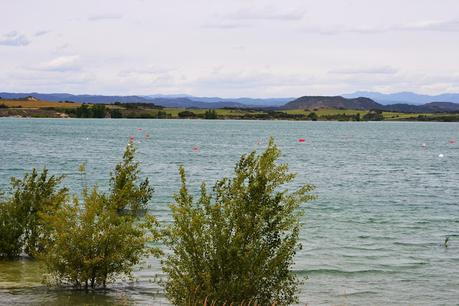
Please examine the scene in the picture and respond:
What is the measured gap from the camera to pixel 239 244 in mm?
17172

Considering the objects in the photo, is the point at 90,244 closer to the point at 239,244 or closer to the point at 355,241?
the point at 239,244

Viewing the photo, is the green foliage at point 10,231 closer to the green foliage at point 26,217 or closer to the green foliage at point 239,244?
the green foliage at point 26,217

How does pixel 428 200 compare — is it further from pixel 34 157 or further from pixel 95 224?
pixel 34 157

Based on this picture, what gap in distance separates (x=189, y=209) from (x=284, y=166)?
2794 millimetres

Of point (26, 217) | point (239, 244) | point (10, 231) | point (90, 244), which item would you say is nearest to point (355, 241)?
point (26, 217)

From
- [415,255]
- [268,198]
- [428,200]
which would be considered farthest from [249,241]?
[428,200]

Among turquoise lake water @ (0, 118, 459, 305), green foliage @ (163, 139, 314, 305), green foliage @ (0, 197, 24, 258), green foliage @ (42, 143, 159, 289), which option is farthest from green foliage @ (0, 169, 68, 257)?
green foliage @ (163, 139, 314, 305)

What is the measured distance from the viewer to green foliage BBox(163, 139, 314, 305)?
17188 mm

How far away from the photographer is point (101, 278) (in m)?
22.1

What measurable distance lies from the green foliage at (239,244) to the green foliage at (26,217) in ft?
28.8

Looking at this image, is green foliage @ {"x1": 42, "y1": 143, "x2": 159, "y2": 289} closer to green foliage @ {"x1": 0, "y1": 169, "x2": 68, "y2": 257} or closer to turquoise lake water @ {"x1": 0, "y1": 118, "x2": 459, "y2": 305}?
turquoise lake water @ {"x1": 0, "y1": 118, "x2": 459, "y2": 305}

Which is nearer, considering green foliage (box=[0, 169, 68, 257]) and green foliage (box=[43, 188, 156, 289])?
green foliage (box=[43, 188, 156, 289])

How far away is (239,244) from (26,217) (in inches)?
489

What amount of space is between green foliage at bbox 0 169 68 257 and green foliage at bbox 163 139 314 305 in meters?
8.78
